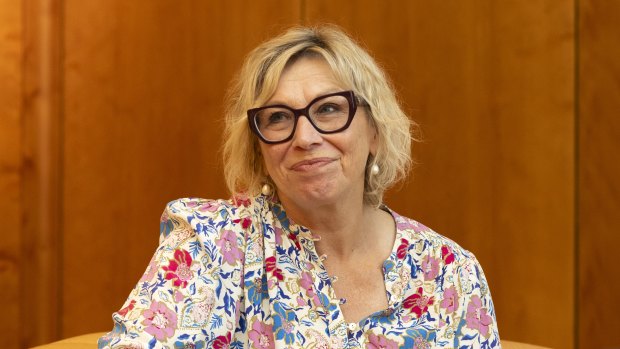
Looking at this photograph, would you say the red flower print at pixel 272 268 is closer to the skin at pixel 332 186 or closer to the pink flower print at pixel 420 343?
the skin at pixel 332 186

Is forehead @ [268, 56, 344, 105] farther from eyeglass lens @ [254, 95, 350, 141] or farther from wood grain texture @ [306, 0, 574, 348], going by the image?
wood grain texture @ [306, 0, 574, 348]

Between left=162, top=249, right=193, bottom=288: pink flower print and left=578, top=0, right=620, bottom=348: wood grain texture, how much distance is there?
2232mm

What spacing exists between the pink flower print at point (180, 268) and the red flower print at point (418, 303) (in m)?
0.52

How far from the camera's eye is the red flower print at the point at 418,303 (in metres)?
2.14

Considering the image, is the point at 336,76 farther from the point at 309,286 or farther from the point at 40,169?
the point at 40,169

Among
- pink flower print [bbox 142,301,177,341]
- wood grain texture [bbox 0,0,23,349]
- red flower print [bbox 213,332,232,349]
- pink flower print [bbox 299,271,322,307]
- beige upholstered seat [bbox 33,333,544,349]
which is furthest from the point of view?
wood grain texture [bbox 0,0,23,349]

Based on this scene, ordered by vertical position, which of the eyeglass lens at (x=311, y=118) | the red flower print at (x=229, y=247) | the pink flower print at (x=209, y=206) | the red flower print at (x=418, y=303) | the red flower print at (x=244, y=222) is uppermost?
the eyeglass lens at (x=311, y=118)

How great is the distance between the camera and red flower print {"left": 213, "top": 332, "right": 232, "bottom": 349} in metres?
1.97

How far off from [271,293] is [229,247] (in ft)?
0.45

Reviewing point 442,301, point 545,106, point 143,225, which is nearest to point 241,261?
point 442,301

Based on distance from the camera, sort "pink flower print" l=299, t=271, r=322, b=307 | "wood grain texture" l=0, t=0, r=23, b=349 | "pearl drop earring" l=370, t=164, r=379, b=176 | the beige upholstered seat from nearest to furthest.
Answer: "pink flower print" l=299, t=271, r=322, b=307, "pearl drop earring" l=370, t=164, r=379, b=176, the beige upholstered seat, "wood grain texture" l=0, t=0, r=23, b=349

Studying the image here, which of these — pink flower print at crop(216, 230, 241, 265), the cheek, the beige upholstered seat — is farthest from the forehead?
the beige upholstered seat

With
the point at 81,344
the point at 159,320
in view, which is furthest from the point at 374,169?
the point at 81,344

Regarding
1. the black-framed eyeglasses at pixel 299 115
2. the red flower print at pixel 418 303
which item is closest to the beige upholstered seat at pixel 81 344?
the red flower print at pixel 418 303
